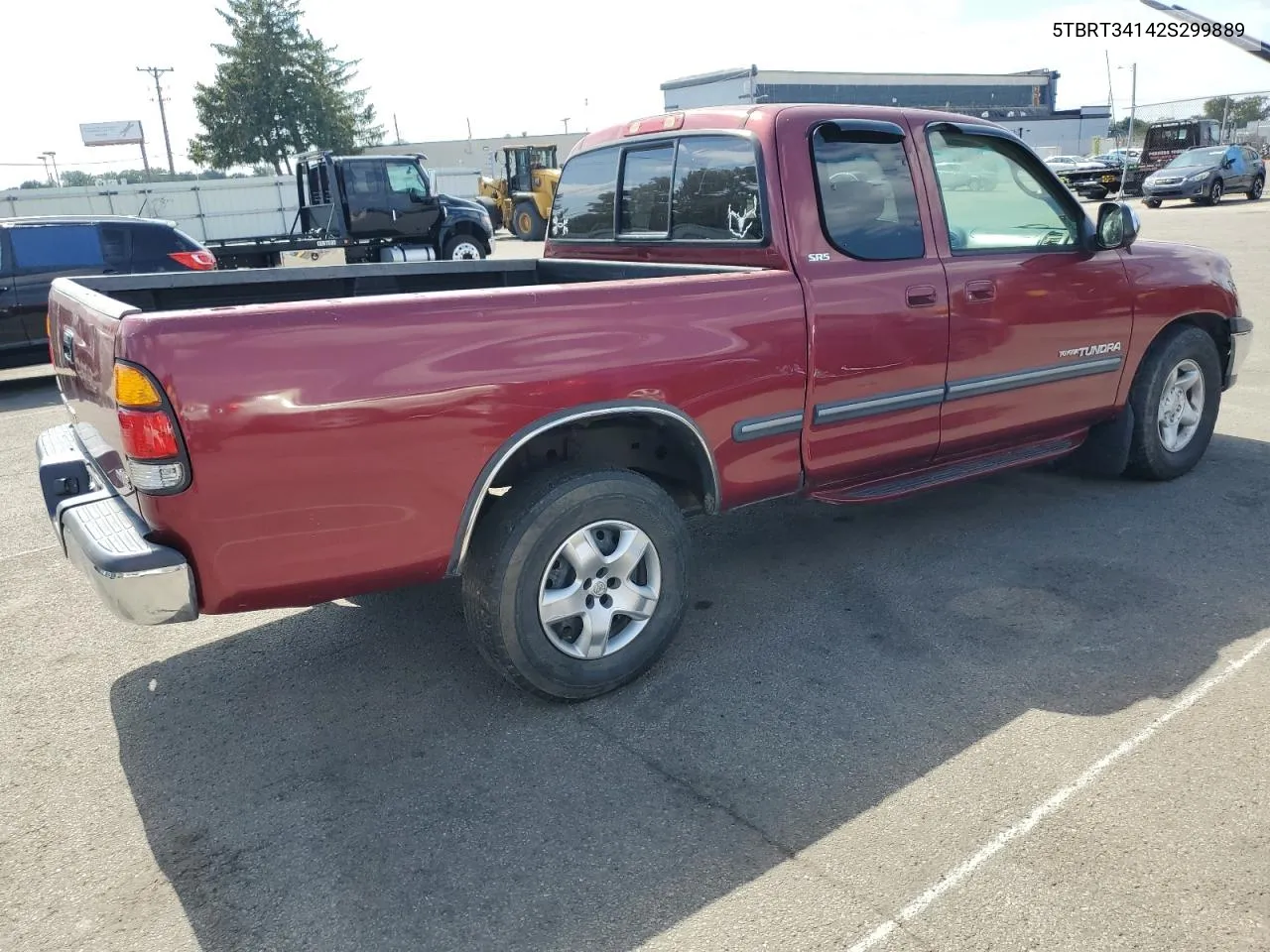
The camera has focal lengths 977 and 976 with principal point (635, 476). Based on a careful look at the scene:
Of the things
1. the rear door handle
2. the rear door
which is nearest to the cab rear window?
the rear door handle

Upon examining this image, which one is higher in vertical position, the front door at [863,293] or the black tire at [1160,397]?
the front door at [863,293]

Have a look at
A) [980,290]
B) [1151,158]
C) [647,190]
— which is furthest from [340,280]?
[1151,158]

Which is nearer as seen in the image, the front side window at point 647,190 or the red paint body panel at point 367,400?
the red paint body panel at point 367,400

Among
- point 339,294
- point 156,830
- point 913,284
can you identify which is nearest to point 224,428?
point 156,830

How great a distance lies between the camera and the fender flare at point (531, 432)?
9.87 ft

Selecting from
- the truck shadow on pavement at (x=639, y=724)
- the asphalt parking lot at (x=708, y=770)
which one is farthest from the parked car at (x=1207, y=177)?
the asphalt parking lot at (x=708, y=770)

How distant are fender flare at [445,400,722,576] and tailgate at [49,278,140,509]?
95 centimetres

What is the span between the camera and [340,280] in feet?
15.0

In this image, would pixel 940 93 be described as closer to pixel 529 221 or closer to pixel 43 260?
pixel 529 221

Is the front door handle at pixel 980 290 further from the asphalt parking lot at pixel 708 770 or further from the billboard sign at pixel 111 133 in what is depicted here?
the billboard sign at pixel 111 133

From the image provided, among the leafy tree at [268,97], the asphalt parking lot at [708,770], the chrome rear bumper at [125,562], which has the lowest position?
the asphalt parking lot at [708,770]

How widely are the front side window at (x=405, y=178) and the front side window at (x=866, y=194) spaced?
1448 centimetres

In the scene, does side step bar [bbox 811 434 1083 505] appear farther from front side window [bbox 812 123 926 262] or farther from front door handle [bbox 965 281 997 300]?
front side window [bbox 812 123 926 262]

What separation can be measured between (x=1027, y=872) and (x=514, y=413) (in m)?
1.89
